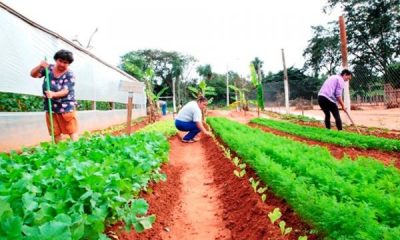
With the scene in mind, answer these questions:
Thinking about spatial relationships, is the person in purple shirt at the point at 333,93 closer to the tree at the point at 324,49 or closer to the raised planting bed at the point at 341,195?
the raised planting bed at the point at 341,195

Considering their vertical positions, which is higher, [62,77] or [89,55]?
[89,55]

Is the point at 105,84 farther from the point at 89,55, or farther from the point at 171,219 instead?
the point at 171,219

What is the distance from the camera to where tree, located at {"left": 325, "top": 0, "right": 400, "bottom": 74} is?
29.3 m

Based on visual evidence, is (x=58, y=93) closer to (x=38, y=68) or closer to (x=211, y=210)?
(x=38, y=68)

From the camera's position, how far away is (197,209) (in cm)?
447

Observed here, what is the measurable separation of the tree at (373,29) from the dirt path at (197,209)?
25.5 m

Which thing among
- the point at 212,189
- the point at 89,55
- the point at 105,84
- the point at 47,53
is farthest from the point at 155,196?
the point at 105,84

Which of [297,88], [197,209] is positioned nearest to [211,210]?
[197,209]

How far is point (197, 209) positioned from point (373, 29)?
3032 centimetres

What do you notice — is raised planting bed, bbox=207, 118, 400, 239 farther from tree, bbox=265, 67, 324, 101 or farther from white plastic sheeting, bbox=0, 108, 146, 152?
tree, bbox=265, 67, 324, 101

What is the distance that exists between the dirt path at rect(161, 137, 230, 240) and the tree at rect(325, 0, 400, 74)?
2548 centimetres

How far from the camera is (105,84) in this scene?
1695cm

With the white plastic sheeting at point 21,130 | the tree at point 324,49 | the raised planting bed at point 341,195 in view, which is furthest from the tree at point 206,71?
the raised planting bed at point 341,195

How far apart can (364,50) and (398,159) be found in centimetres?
2738
